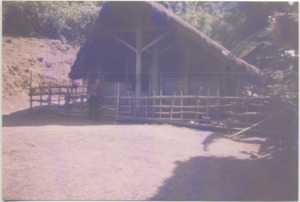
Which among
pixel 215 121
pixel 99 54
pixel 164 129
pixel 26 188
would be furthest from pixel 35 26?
pixel 26 188

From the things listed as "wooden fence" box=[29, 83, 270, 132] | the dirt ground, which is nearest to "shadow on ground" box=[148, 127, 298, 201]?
the dirt ground

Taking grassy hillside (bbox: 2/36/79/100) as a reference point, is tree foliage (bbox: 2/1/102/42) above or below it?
above

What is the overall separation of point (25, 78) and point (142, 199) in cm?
1473

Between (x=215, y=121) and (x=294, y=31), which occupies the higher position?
(x=294, y=31)

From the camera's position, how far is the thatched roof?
30.5 ft

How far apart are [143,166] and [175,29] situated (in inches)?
239

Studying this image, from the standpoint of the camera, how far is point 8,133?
25.4 ft

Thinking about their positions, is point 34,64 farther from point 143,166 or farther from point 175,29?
point 143,166

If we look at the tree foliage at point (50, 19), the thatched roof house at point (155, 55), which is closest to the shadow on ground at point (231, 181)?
the thatched roof house at point (155, 55)

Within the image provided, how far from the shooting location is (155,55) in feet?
36.6

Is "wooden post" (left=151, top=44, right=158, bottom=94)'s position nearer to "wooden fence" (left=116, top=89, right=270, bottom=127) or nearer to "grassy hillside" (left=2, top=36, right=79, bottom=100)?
"wooden fence" (left=116, top=89, right=270, bottom=127)

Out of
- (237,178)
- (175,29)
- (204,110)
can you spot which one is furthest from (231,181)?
(175,29)

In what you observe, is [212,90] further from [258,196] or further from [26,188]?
[26,188]

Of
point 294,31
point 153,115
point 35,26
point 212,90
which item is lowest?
point 153,115
